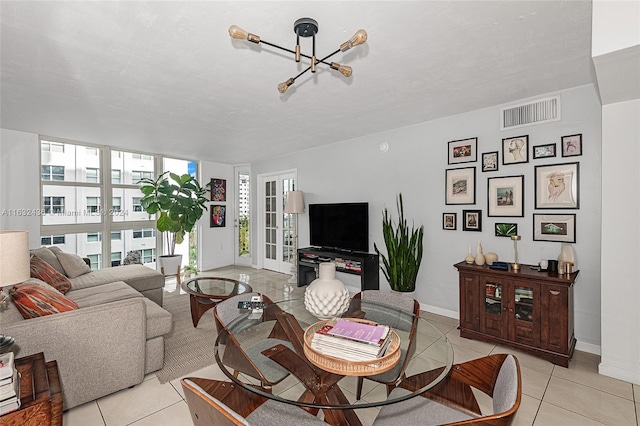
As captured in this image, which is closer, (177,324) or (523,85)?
(523,85)

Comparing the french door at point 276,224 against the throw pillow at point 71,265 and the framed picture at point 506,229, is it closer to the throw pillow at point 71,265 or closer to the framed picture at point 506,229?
the throw pillow at point 71,265

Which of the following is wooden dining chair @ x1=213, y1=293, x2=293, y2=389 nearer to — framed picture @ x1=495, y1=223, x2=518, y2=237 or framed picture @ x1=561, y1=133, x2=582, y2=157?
framed picture @ x1=495, y1=223, x2=518, y2=237

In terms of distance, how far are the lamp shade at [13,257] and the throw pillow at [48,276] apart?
2.05 metres

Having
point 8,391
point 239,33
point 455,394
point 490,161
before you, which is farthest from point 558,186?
point 8,391

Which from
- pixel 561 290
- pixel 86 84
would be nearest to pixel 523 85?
pixel 561 290

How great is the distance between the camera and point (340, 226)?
185 inches

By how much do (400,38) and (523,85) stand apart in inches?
60.9

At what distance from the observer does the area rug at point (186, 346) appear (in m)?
2.44

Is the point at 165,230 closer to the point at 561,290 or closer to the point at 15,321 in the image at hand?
the point at 15,321

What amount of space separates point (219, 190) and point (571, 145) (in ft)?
19.8

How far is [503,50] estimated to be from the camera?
2.13m

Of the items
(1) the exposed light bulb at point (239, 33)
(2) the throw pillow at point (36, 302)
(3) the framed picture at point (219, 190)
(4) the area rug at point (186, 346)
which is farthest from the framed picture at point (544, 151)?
(3) the framed picture at point (219, 190)

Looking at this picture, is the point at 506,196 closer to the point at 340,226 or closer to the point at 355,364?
the point at 340,226

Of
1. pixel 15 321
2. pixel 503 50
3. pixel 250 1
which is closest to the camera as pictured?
pixel 250 1
